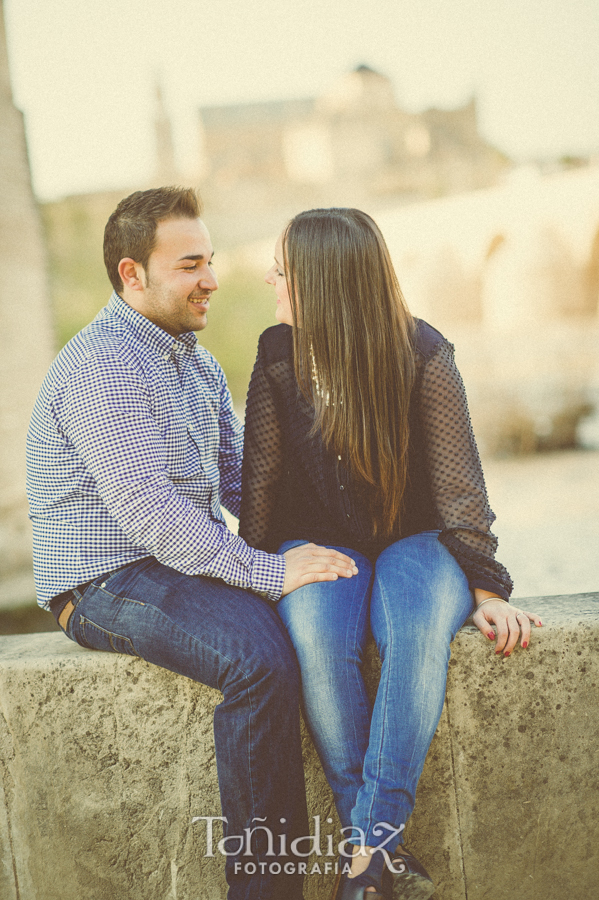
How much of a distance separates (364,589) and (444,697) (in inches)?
13.2

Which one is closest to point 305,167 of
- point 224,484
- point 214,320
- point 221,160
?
point 221,160

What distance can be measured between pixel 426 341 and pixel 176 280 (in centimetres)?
82

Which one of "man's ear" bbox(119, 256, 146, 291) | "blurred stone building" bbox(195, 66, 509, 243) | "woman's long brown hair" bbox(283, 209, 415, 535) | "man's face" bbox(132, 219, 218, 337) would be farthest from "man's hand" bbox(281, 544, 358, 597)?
"blurred stone building" bbox(195, 66, 509, 243)

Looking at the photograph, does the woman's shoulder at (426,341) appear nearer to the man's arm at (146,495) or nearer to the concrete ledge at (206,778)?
the man's arm at (146,495)

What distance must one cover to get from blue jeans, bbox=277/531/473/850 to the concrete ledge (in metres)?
0.15

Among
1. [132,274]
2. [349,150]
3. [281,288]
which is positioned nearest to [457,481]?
[281,288]

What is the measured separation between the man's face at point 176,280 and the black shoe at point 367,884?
155cm

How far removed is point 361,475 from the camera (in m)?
2.12

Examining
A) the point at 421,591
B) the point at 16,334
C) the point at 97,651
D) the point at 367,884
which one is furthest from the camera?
A: the point at 16,334

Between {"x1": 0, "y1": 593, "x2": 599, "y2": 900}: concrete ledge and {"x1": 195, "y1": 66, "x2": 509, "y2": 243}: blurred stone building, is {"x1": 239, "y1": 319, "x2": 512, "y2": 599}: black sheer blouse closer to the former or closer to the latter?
{"x1": 0, "y1": 593, "x2": 599, "y2": 900}: concrete ledge

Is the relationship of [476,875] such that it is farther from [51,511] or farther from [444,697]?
[51,511]

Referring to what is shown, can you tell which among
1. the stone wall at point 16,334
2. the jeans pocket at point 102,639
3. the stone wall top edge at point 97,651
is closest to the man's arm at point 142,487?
the jeans pocket at point 102,639

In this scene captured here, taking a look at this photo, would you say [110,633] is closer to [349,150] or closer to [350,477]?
[350,477]

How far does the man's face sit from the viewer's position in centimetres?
237
